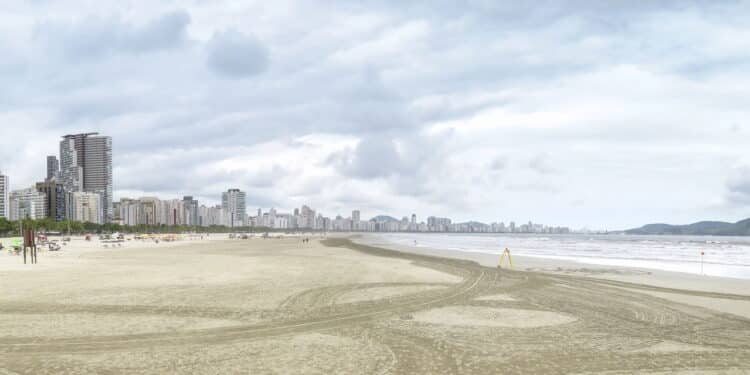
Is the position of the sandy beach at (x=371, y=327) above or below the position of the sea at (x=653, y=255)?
above

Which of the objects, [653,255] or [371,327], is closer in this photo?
[371,327]

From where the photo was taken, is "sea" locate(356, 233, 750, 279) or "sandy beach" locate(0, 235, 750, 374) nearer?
"sandy beach" locate(0, 235, 750, 374)

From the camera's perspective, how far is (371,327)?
48.1 feet

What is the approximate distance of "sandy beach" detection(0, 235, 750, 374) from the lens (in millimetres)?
10797

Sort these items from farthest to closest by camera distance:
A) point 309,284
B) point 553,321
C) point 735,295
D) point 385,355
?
point 309,284, point 735,295, point 553,321, point 385,355

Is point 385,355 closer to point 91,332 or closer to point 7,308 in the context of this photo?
point 91,332

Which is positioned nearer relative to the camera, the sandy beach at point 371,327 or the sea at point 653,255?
the sandy beach at point 371,327

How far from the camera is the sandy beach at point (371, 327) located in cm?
1080

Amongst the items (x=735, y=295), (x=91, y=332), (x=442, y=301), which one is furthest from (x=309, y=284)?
(x=735, y=295)

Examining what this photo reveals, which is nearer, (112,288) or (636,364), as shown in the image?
(636,364)

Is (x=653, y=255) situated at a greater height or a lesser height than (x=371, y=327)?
lesser

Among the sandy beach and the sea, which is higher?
the sandy beach

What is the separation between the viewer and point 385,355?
11445 mm

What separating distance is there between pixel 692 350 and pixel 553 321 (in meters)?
4.35
